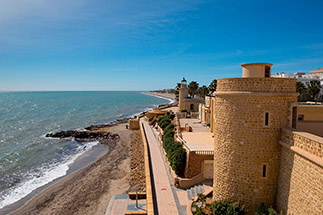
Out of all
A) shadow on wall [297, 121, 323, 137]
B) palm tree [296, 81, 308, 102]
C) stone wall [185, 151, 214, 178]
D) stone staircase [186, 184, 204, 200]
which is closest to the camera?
stone staircase [186, 184, 204, 200]

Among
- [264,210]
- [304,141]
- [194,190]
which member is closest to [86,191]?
[194,190]

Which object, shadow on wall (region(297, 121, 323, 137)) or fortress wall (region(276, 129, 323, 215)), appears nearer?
fortress wall (region(276, 129, 323, 215))

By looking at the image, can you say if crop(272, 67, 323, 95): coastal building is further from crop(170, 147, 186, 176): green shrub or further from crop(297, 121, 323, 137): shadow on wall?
crop(170, 147, 186, 176): green shrub

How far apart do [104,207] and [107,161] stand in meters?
10.3

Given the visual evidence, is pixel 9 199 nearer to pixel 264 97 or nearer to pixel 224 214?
pixel 224 214

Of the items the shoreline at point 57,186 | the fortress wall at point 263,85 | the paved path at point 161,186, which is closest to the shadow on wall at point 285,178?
the fortress wall at point 263,85

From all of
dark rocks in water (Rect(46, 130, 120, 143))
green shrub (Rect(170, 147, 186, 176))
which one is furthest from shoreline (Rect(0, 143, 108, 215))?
green shrub (Rect(170, 147, 186, 176))

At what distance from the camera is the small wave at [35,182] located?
17.3m

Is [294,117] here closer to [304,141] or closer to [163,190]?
[304,141]

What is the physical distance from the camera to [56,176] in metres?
21.3

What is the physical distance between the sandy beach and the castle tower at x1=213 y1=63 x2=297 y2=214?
1001 centimetres

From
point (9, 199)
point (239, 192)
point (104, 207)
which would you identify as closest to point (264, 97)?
point (239, 192)

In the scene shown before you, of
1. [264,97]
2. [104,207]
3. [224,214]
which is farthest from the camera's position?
[104,207]

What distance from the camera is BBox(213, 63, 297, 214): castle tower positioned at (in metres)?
8.09
